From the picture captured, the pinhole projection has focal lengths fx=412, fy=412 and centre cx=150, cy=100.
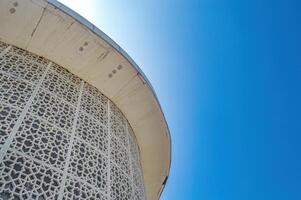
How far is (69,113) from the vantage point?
4.94 m

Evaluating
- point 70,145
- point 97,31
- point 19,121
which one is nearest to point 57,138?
point 70,145

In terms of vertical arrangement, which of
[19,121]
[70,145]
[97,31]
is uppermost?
[97,31]

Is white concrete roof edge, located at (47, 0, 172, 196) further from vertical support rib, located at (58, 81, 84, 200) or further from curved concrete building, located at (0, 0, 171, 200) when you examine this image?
vertical support rib, located at (58, 81, 84, 200)

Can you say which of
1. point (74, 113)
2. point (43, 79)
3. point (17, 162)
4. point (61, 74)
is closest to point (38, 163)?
point (17, 162)

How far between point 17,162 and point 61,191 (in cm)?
50

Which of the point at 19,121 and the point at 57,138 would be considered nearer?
the point at 19,121

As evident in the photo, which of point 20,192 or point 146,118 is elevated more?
point 146,118

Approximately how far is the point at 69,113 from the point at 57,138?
51cm

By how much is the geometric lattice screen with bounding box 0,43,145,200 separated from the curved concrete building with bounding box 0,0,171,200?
0.04 ft

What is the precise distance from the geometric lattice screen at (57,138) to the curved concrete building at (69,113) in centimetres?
1

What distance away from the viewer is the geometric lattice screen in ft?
12.7

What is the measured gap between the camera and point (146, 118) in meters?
6.31

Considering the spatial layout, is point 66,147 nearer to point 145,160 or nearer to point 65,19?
point 65,19

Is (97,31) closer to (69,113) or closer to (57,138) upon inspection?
(69,113)
